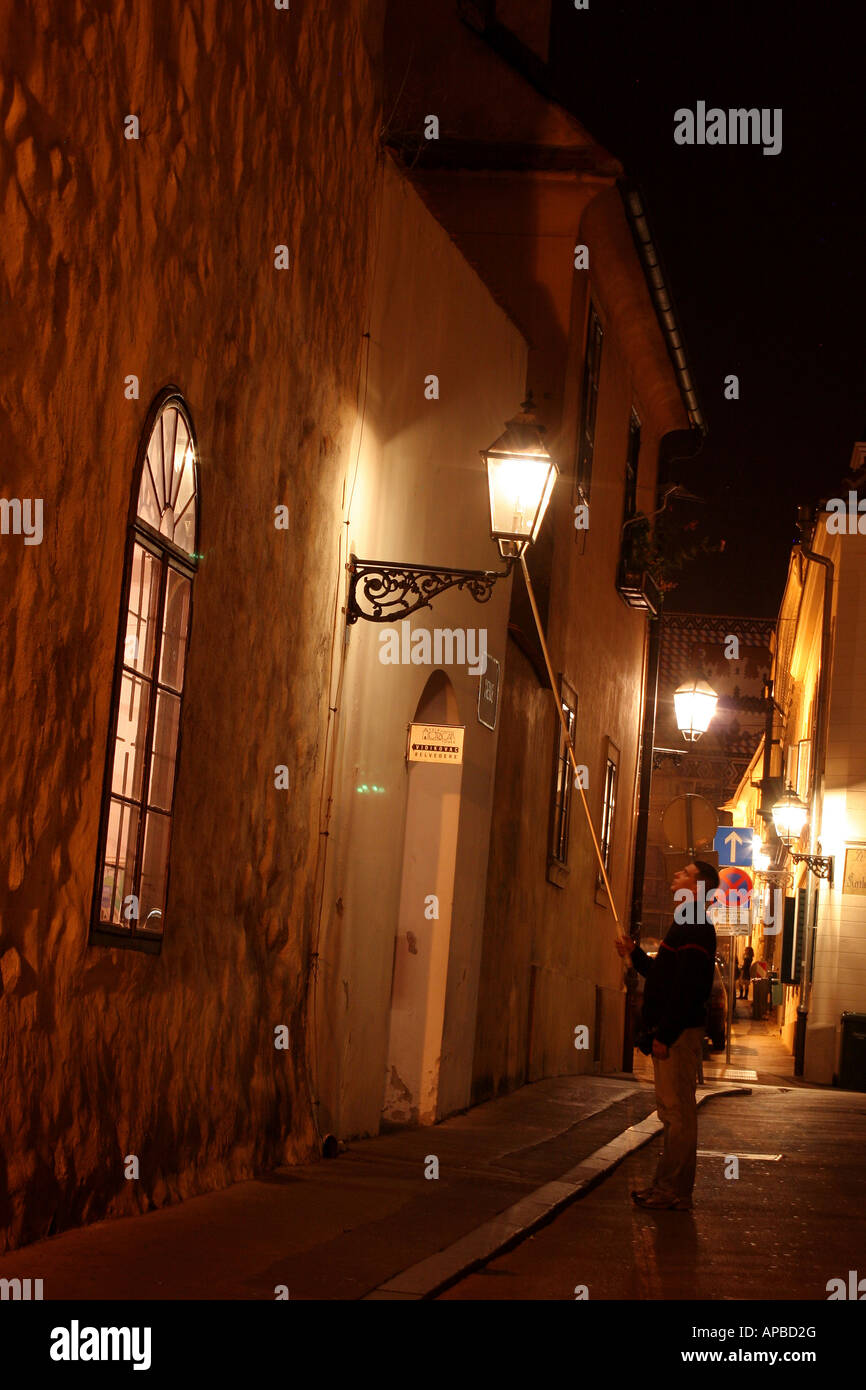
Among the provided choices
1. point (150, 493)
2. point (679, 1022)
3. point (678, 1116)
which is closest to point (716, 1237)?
point (678, 1116)

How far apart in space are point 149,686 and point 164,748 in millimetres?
338

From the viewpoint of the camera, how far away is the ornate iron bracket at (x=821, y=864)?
92.5 feet

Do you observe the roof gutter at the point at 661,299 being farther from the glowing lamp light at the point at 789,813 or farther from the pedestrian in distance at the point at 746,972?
the pedestrian in distance at the point at 746,972

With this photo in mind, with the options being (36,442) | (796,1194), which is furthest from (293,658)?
(796,1194)

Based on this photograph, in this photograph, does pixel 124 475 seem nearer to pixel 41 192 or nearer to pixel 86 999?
pixel 41 192

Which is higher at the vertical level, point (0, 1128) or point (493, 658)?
point (493, 658)

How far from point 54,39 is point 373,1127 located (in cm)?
751

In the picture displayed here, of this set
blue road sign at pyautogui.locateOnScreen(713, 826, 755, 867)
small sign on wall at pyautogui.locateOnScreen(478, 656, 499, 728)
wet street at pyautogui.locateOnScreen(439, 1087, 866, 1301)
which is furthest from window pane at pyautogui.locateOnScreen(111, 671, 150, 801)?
blue road sign at pyautogui.locateOnScreen(713, 826, 755, 867)

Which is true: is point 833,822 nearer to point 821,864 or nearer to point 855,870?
point 821,864

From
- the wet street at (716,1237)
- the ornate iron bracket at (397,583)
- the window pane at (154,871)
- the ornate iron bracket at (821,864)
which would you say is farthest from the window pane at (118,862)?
the ornate iron bracket at (821,864)

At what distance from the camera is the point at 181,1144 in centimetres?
823

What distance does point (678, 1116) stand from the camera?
10344mm

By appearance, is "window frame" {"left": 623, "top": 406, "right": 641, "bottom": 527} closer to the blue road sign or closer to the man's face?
the blue road sign
